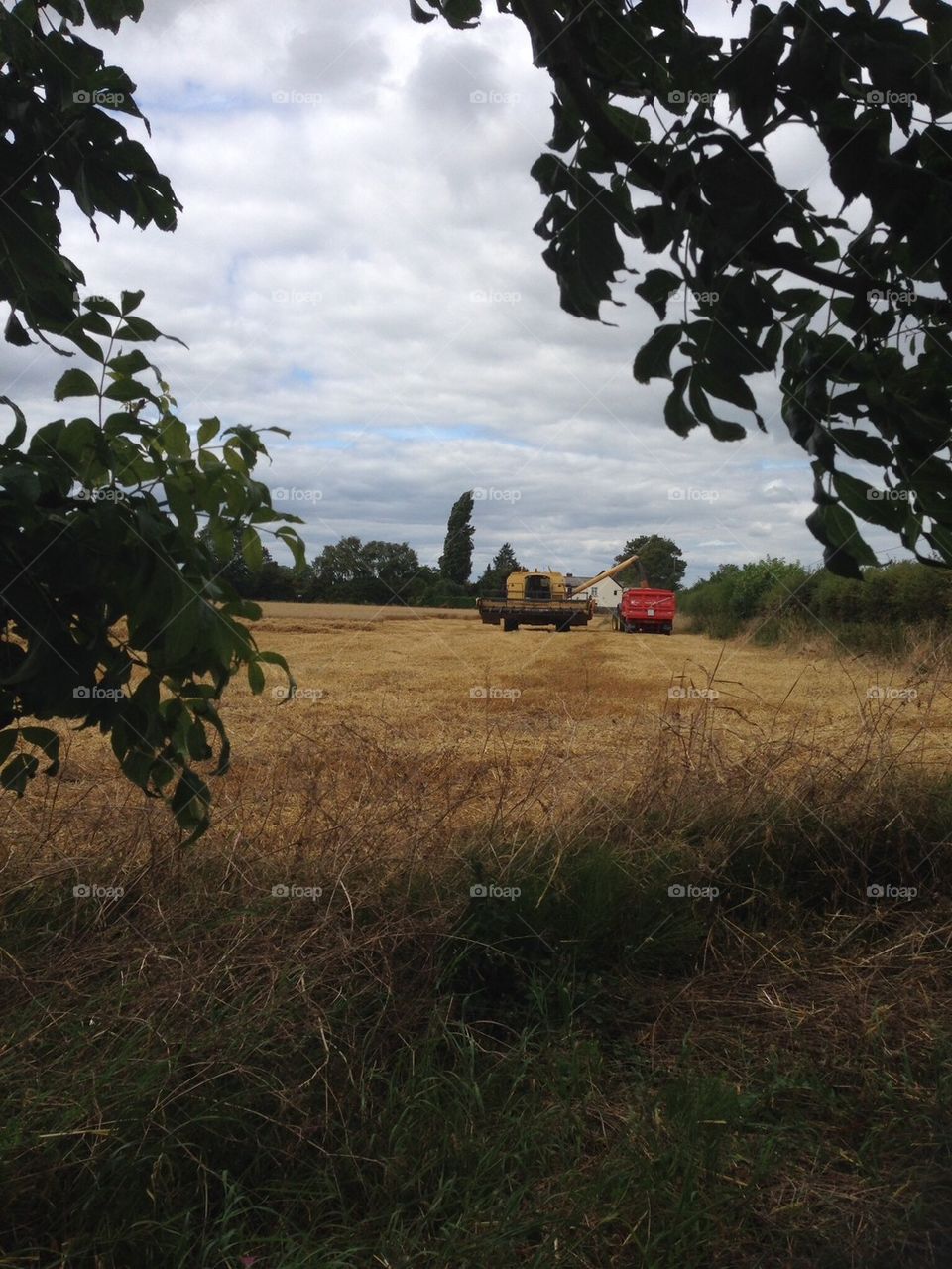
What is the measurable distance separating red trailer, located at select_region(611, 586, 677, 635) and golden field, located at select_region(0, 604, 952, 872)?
4.41 metres

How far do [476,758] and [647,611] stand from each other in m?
7.50

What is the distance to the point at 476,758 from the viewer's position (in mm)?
5035

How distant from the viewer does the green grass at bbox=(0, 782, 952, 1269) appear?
6.63 feet

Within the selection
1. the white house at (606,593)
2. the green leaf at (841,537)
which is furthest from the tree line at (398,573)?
the white house at (606,593)

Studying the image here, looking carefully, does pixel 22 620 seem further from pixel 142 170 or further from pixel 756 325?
pixel 756 325

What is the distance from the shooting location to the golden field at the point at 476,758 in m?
3.54

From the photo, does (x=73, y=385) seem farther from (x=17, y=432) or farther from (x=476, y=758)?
(x=476, y=758)

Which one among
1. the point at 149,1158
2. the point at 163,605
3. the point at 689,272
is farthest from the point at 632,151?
the point at 149,1158

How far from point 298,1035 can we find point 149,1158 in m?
0.51

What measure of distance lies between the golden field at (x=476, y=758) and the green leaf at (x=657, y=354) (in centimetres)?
154

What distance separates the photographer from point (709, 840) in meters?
3.81

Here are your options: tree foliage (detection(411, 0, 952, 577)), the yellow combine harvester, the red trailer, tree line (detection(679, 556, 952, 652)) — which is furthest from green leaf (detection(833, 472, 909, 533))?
the yellow combine harvester

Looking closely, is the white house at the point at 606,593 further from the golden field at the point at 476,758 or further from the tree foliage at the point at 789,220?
the tree foliage at the point at 789,220

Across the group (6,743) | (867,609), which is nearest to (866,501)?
(6,743)
